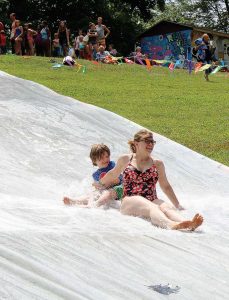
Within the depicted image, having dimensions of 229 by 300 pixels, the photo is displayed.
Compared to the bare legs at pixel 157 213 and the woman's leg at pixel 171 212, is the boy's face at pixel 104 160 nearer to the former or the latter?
the bare legs at pixel 157 213

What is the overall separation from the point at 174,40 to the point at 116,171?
29.9 metres

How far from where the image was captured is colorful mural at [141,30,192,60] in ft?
111

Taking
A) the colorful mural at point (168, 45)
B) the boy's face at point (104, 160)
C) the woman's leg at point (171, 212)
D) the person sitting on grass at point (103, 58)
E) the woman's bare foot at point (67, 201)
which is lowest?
the colorful mural at point (168, 45)

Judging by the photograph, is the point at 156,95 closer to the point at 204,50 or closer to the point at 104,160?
the point at 204,50

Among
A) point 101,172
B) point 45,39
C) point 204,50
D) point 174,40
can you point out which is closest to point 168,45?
point 174,40

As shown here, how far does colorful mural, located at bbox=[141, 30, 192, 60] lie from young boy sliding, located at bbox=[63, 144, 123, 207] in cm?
2741

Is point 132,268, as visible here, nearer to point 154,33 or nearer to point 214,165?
point 214,165

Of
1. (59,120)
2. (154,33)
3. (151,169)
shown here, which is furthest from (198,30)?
(151,169)

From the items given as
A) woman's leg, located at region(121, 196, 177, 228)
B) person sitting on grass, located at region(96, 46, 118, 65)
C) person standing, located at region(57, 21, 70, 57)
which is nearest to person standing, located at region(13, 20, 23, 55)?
person standing, located at region(57, 21, 70, 57)

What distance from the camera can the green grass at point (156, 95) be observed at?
34.9 ft

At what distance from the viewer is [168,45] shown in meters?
35.1

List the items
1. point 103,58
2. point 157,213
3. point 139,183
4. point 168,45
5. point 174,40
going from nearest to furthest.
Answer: point 157,213, point 139,183, point 103,58, point 174,40, point 168,45

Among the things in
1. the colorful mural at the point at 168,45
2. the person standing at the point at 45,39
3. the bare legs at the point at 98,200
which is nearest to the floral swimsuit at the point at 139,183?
the bare legs at the point at 98,200

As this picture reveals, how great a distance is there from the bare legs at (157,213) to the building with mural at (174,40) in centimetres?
2824
